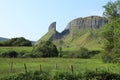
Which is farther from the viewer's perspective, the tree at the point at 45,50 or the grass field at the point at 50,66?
the tree at the point at 45,50

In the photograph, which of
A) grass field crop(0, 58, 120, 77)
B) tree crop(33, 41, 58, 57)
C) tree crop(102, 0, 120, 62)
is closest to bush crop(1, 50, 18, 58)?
tree crop(33, 41, 58, 57)

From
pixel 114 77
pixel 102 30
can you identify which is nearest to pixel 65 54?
pixel 102 30

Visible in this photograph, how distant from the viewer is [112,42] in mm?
88688

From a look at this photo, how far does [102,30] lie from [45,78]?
5853 centimetres

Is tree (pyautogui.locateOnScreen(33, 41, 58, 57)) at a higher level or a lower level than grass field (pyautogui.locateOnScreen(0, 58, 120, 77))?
higher

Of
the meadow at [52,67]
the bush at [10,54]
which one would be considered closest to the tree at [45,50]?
the bush at [10,54]

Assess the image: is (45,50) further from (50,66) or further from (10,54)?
(50,66)

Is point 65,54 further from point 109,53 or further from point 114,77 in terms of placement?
point 114,77

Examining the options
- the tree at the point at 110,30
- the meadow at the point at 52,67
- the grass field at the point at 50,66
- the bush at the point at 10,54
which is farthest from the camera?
the bush at the point at 10,54

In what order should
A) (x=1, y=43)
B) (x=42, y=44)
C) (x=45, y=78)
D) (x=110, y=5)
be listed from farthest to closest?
1. (x=1, y=43)
2. (x=42, y=44)
3. (x=110, y=5)
4. (x=45, y=78)

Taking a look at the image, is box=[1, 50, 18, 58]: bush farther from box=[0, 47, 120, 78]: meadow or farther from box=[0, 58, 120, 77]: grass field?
box=[0, 58, 120, 77]: grass field

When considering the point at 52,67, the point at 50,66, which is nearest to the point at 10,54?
the point at 50,66

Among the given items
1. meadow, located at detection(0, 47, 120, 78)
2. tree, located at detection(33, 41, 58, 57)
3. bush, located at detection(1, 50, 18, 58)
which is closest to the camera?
meadow, located at detection(0, 47, 120, 78)

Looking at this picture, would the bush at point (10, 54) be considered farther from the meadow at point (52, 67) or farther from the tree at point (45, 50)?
the meadow at point (52, 67)
